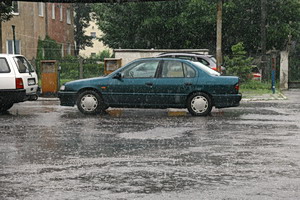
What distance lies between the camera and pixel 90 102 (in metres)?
15.9

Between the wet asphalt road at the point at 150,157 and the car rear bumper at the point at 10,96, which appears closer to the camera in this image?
the wet asphalt road at the point at 150,157

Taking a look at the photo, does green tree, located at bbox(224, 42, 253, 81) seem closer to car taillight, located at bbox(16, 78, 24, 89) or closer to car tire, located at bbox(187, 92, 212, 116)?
car tire, located at bbox(187, 92, 212, 116)

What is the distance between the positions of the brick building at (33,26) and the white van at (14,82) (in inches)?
907

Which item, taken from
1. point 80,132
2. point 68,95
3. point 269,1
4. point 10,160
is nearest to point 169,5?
point 269,1

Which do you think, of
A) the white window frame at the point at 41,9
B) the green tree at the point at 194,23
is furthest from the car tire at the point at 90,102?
the white window frame at the point at 41,9

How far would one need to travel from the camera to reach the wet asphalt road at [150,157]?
22.7 feet

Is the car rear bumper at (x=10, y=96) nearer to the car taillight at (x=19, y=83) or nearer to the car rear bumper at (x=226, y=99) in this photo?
the car taillight at (x=19, y=83)

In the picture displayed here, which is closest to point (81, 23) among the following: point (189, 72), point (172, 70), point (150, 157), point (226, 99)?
point (172, 70)

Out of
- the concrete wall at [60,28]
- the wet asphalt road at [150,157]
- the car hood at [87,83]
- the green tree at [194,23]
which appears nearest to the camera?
the wet asphalt road at [150,157]

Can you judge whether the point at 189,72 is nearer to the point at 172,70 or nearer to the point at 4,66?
the point at 172,70

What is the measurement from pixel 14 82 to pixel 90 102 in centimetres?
210

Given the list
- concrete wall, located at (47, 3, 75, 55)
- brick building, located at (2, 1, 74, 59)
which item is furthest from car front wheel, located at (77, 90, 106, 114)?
concrete wall, located at (47, 3, 75, 55)

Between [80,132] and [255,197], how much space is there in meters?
6.27

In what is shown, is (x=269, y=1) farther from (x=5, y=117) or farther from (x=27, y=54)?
(x=5, y=117)
